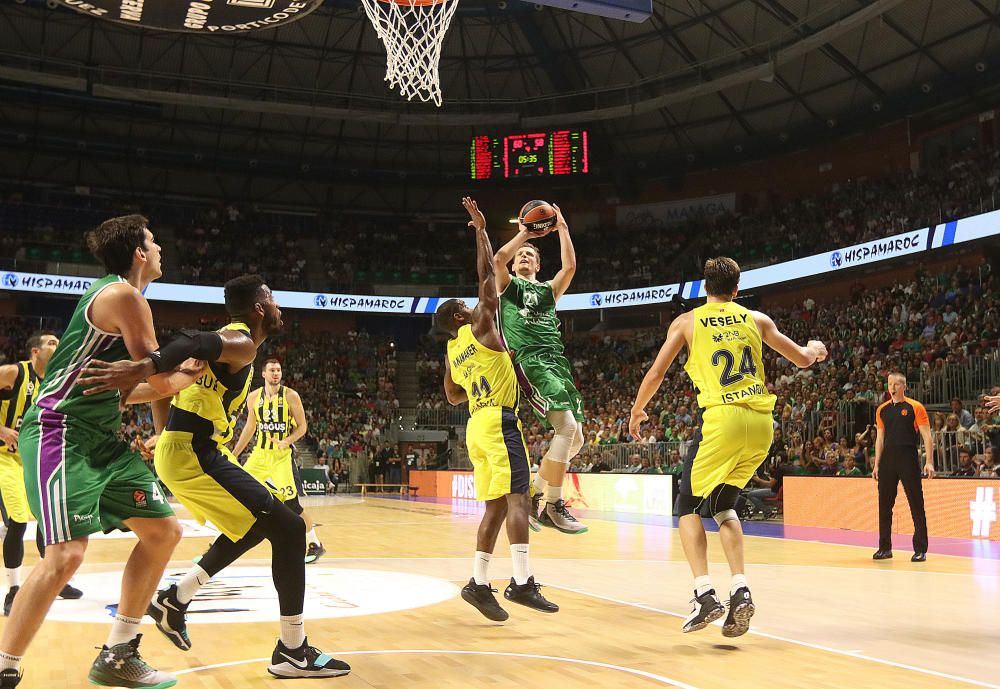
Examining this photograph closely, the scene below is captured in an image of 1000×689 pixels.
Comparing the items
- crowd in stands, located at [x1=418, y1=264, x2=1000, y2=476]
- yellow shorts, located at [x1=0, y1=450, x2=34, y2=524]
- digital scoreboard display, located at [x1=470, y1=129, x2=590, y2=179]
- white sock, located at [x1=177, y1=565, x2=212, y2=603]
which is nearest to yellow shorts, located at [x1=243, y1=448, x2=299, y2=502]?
yellow shorts, located at [x1=0, y1=450, x2=34, y2=524]

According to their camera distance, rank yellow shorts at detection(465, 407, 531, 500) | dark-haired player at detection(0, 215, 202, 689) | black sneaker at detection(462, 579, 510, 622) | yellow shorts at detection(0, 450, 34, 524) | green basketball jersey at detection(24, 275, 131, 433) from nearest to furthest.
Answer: dark-haired player at detection(0, 215, 202, 689) → green basketball jersey at detection(24, 275, 131, 433) → black sneaker at detection(462, 579, 510, 622) → yellow shorts at detection(465, 407, 531, 500) → yellow shorts at detection(0, 450, 34, 524)

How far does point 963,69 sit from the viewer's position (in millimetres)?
24359

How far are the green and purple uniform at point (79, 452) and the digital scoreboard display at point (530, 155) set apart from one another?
87.3 ft

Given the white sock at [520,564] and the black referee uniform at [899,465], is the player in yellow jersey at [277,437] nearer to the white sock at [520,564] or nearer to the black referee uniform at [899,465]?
the white sock at [520,564]

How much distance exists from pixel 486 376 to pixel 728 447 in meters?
1.64

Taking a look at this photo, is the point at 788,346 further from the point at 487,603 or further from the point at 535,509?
the point at 487,603

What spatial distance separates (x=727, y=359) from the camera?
561cm

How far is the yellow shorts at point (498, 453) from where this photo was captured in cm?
596

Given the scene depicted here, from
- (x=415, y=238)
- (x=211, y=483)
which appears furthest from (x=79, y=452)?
(x=415, y=238)

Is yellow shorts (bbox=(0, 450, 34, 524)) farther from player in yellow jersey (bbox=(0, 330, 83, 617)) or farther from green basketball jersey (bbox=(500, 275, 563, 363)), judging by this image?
green basketball jersey (bbox=(500, 275, 563, 363))

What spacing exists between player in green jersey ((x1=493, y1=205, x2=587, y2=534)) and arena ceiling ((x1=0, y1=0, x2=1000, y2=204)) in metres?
18.5

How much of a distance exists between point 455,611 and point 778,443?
12885 millimetres

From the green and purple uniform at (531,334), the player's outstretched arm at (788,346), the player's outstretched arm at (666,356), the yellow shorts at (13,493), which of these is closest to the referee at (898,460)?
the green and purple uniform at (531,334)

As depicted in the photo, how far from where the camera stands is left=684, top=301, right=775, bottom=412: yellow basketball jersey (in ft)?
18.3
